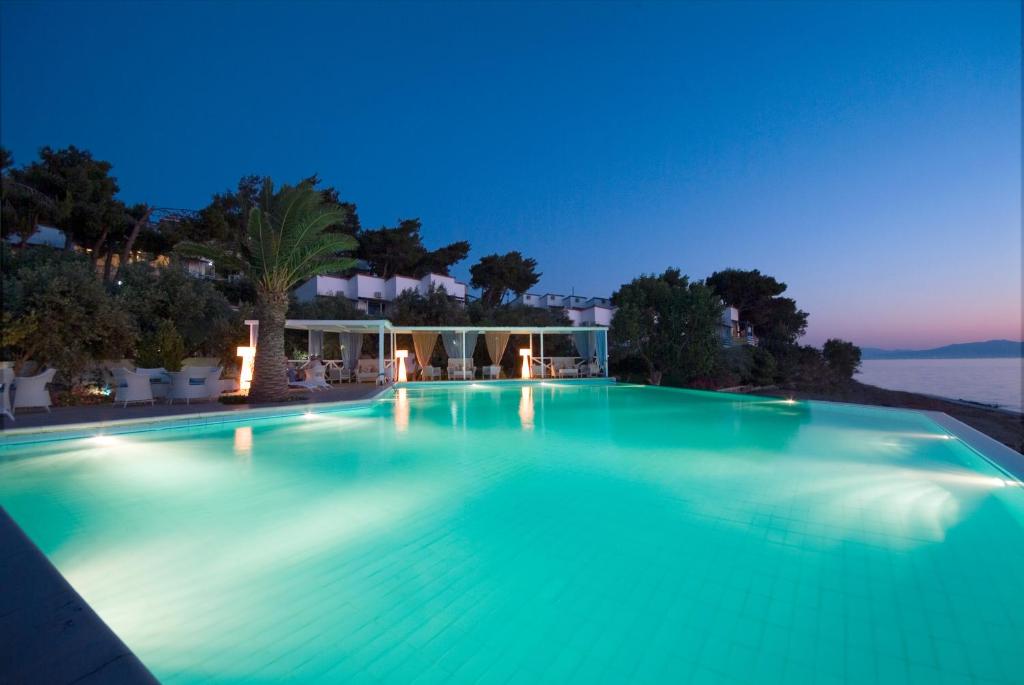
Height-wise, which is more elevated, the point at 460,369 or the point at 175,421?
the point at 460,369

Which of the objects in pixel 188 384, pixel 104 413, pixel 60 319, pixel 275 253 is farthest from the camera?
pixel 275 253

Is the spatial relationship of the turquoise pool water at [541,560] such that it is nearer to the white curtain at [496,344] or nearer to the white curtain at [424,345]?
the white curtain at [424,345]

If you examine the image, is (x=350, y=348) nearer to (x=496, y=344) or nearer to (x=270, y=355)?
(x=496, y=344)

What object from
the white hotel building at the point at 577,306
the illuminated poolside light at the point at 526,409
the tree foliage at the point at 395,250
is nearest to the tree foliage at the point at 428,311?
the white hotel building at the point at 577,306

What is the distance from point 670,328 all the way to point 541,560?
15.4 metres

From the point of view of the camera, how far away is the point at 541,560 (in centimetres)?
297

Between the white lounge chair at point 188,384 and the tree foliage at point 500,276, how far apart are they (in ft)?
82.1

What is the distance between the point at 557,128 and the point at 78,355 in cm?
1817

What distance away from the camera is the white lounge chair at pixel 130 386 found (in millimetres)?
9211

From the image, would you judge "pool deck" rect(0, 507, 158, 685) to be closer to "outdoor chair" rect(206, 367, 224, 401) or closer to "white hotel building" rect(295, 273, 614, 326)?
"outdoor chair" rect(206, 367, 224, 401)

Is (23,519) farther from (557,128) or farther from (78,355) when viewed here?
(557,128)

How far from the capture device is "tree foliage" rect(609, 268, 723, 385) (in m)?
16.8

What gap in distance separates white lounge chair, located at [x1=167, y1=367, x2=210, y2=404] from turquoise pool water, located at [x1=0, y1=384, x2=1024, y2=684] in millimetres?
3807

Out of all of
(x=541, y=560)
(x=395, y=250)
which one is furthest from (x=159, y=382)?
(x=395, y=250)
